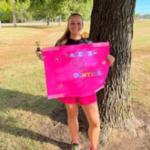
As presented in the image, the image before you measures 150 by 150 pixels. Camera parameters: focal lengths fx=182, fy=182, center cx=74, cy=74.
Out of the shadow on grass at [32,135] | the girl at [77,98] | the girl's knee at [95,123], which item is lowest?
the shadow on grass at [32,135]

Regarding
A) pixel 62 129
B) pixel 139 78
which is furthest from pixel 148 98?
pixel 62 129

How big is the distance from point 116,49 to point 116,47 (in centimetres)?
3

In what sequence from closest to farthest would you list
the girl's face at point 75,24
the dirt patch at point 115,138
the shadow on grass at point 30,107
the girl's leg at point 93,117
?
the girl's face at point 75,24, the girl's leg at point 93,117, the dirt patch at point 115,138, the shadow on grass at point 30,107

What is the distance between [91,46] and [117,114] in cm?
133

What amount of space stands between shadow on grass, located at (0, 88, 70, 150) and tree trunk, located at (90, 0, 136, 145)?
2.92ft

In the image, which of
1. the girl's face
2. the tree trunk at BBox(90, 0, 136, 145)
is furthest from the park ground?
the girl's face

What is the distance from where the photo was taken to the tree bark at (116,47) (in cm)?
247

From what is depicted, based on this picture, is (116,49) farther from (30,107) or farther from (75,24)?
(30,107)

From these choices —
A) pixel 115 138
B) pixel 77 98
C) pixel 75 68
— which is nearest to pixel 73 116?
pixel 77 98

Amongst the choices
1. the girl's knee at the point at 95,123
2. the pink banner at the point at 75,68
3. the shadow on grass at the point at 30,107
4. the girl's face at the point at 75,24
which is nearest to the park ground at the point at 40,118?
the shadow on grass at the point at 30,107

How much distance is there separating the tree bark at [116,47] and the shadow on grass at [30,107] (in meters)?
0.89

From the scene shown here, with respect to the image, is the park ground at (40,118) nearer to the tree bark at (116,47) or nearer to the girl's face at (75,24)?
the tree bark at (116,47)

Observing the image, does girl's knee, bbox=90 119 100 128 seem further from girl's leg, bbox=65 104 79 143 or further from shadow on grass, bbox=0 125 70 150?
shadow on grass, bbox=0 125 70 150

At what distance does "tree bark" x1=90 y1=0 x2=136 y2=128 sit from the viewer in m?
2.47
